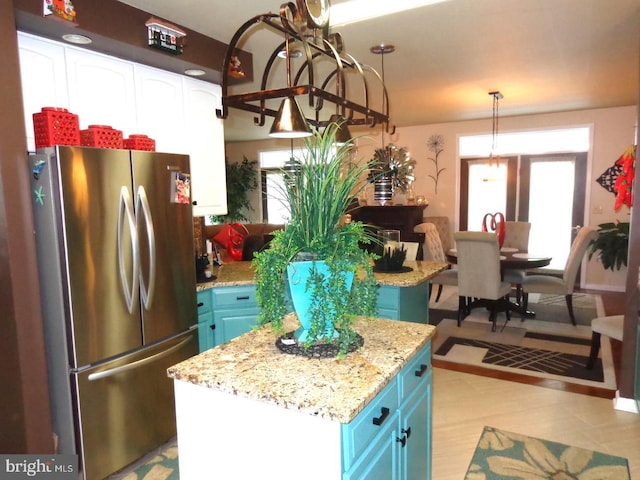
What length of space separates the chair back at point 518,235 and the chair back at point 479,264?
1.66m

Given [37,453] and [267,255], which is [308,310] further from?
[37,453]

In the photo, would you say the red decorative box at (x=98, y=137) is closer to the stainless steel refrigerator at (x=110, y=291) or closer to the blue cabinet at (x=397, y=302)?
the stainless steel refrigerator at (x=110, y=291)

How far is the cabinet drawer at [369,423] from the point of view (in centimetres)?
127

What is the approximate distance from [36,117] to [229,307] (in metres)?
1.65

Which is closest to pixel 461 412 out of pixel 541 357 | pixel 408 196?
pixel 541 357

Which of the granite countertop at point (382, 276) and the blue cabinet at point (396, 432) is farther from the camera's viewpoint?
the granite countertop at point (382, 276)

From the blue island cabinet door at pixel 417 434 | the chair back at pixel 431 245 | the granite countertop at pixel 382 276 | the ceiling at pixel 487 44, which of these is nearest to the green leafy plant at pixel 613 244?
the ceiling at pixel 487 44

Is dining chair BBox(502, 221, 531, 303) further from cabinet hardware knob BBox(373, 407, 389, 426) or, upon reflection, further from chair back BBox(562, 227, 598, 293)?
cabinet hardware knob BBox(373, 407, 389, 426)

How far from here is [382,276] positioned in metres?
3.08

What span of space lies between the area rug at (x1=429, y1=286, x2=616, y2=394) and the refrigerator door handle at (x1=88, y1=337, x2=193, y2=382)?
231cm

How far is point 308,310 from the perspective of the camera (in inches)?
60.6

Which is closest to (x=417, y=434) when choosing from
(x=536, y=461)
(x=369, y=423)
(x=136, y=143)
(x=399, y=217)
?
(x=369, y=423)

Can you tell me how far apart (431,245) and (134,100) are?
13.5 feet

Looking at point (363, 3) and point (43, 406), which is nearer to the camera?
point (43, 406)
